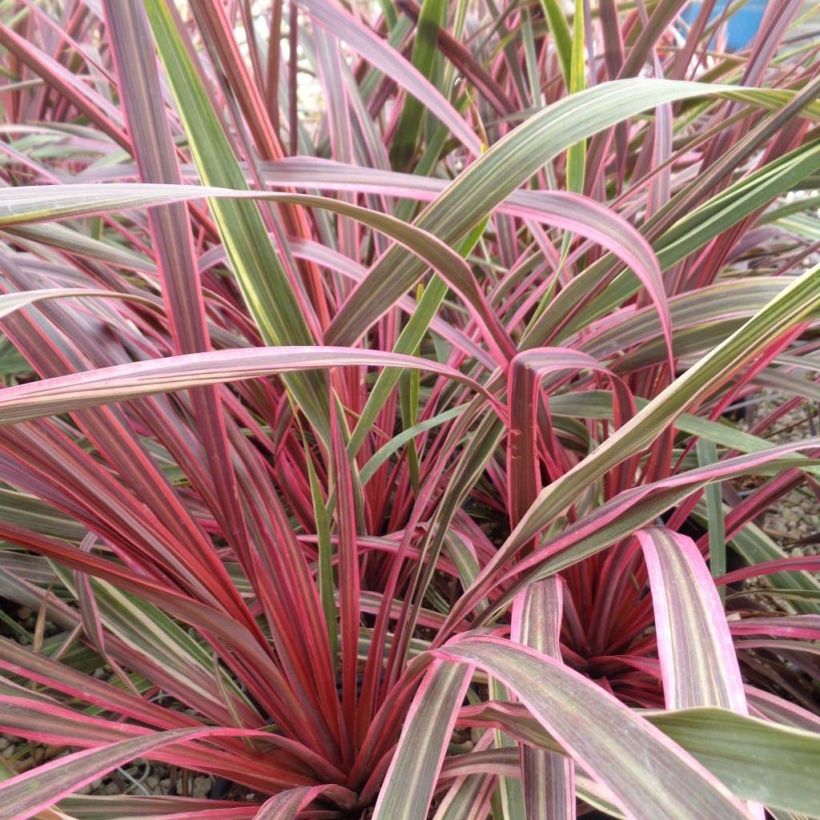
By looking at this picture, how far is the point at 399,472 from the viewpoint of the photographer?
2.53 feet

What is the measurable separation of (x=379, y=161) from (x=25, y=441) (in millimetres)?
494

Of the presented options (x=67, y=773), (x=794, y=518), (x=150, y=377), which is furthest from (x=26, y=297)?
(x=794, y=518)

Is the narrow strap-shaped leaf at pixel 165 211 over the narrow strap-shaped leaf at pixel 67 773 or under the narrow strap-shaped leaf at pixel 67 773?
over

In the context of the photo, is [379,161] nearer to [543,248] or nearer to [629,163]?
[543,248]

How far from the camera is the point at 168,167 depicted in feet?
1.32

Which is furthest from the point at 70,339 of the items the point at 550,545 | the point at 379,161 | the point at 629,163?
the point at 629,163

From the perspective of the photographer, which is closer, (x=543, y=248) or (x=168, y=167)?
(x=168, y=167)

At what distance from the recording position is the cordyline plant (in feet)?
1.05

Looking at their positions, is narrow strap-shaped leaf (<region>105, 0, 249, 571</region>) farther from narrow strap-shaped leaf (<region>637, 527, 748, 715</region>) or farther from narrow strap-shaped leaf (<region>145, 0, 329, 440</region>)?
narrow strap-shaped leaf (<region>637, 527, 748, 715</region>)

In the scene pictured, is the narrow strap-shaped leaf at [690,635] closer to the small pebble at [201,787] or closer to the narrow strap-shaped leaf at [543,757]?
the narrow strap-shaped leaf at [543,757]

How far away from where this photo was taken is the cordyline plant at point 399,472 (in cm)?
32

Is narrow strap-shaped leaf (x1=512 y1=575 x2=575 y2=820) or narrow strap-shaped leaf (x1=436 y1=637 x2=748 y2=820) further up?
narrow strap-shaped leaf (x1=436 y1=637 x2=748 y2=820)

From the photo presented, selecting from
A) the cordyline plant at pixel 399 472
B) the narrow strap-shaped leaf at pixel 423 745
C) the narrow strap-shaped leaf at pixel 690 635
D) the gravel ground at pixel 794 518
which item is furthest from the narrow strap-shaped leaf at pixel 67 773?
the gravel ground at pixel 794 518

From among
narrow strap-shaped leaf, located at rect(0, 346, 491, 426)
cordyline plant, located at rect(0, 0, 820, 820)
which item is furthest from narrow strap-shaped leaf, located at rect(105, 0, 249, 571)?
narrow strap-shaped leaf, located at rect(0, 346, 491, 426)
